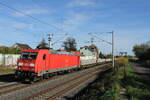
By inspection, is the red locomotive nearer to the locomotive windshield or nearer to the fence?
the locomotive windshield

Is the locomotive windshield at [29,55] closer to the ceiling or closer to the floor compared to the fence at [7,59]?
closer to the ceiling

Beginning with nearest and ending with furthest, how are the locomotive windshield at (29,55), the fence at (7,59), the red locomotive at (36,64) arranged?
the red locomotive at (36,64) → the locomotive windshield at (29,55) → the fence at (7,59)

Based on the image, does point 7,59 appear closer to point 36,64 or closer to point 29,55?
point 29,55

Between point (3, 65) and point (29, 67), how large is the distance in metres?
14.3

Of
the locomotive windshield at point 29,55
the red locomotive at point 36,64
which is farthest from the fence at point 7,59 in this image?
the locomotive windshield at point 29,55

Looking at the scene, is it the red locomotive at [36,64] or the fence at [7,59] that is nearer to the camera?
the red locomotive at [36,64]

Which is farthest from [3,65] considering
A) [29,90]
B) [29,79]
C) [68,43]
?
[68,43]

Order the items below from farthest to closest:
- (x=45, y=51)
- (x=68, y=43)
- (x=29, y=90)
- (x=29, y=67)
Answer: (x=68, y=43) < (x=45, y=51) < (x=29, y=67) < (x=29, y=90)

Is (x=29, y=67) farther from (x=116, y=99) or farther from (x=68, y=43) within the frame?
(x=68, y=43)

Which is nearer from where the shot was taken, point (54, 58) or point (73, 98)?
point (73, 98)

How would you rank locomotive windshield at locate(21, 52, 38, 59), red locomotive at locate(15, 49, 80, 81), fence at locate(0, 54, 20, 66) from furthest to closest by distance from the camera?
fence at locate(0, 54, 20, 66) < locomotive windshield at locate(21, 52, 38, 59) < red locomotive at locate(15, 49, 80, 81)

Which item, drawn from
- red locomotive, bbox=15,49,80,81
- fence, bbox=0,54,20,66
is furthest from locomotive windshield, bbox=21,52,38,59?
fence, bbox=0,54,20,66

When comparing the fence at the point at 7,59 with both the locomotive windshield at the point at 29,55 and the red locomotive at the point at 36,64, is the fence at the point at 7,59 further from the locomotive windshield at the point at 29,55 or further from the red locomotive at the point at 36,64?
the locomotive windshield at the point at 29,55

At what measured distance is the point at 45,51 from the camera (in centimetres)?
1738
